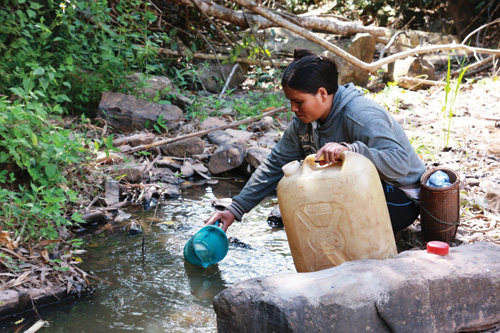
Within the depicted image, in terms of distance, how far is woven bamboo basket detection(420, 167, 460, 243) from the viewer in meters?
2.98

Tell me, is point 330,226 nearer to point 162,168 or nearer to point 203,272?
point 203,272

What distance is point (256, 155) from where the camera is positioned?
528 cm

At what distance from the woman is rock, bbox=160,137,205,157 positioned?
247 centimetres

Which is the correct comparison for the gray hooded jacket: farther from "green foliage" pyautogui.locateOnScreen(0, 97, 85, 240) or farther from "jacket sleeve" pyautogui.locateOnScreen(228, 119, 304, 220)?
"green foliage" pyautogui.locateOnScreen(0, 97, 85, 240)

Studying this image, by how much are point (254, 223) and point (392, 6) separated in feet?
27.2

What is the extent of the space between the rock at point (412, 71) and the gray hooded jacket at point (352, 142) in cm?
511

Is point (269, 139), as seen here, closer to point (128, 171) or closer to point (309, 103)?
point (128, 171)

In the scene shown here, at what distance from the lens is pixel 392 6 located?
11.0 meters

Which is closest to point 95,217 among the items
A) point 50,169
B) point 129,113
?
point 50,169

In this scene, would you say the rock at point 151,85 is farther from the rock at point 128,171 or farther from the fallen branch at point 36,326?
the fallen branch at point 36,326

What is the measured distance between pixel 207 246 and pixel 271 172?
59cm

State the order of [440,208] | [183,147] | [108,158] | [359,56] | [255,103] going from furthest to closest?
[359,56] → [255,103] → [183,147] → [108,158] → [440,208]

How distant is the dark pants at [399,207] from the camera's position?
3.03 m

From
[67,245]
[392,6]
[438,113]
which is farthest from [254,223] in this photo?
[392,6]
